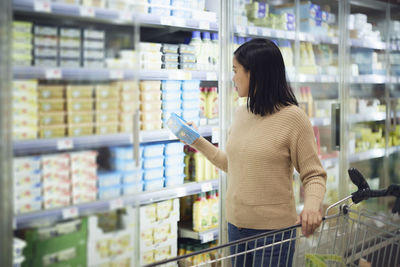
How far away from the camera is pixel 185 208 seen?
322 centimetres

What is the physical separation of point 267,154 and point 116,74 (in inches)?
29.7

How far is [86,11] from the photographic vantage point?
61.2 inches

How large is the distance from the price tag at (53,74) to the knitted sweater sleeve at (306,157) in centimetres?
101

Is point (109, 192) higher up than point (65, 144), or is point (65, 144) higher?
point (65, 144)

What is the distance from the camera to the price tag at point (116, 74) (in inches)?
63.2

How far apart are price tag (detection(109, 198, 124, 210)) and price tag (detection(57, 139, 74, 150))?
0.25 m

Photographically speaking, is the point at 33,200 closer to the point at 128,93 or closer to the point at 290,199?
the point at 128,93

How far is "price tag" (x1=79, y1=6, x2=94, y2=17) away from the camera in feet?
5.05

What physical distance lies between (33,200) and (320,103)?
2.95 m

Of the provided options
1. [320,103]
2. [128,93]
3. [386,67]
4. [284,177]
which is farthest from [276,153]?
[386,67]

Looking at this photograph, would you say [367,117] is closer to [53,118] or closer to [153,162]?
[153,162]

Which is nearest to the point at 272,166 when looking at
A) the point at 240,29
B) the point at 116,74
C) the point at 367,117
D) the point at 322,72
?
Answer: the point at 116,74

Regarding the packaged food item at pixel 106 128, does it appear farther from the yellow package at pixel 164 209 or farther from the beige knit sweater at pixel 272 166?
the yellow package at pixel 164 209

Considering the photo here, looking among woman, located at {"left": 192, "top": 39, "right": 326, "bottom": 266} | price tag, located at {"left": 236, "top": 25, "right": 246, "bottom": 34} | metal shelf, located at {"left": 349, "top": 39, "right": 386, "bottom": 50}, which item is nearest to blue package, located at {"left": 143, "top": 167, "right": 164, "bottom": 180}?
woman, located at {"left": 192, "top": 39, "right": 326, "bottom": 266}
